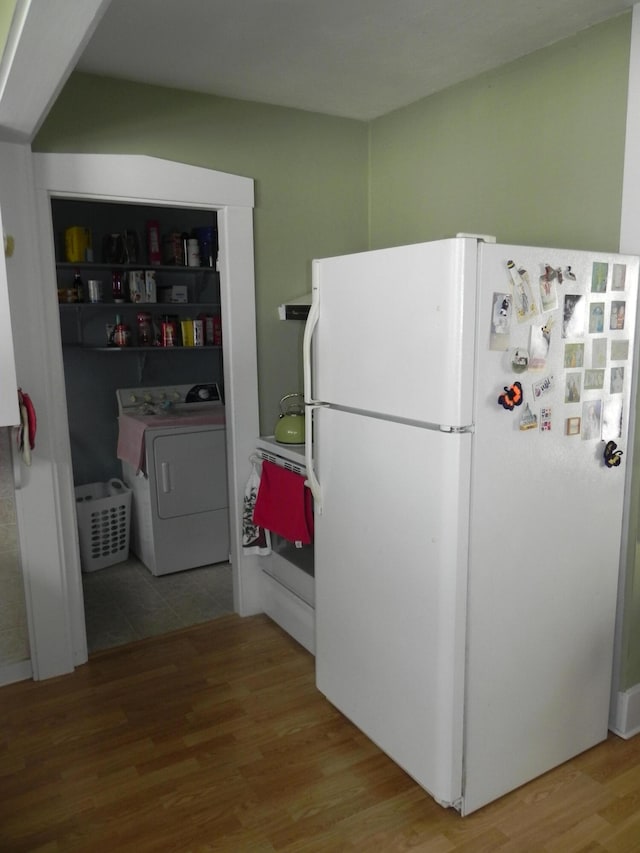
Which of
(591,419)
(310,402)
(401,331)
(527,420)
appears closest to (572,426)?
(591,419)

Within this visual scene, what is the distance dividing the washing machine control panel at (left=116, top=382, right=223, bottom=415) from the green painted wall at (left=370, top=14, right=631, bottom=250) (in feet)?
5.81

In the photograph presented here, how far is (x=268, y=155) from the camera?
2.98 meters

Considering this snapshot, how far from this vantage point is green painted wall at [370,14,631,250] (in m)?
2.14

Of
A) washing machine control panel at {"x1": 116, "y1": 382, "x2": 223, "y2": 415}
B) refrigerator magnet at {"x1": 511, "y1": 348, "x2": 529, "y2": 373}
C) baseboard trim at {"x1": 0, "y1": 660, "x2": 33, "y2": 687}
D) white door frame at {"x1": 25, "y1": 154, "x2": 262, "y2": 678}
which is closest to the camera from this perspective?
refrigerator magnet at {"x1": 511, "y1": 348, "x2": 529, "y2": 373}

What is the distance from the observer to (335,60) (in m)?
2.43

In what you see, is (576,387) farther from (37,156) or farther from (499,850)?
(37,156)

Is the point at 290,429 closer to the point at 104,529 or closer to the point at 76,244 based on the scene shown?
the point at 104,529

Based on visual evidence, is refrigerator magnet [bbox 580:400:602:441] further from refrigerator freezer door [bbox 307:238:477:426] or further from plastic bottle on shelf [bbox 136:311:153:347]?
plastic bottle on shelf [bbox 136:311:153:347]

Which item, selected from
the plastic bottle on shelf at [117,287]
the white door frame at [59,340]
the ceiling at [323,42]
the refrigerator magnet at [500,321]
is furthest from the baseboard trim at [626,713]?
the plastic bottle on shelf at [117,287]

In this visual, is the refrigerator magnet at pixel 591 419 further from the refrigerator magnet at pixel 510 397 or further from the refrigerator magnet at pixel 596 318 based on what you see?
the refrigerator magnet at pixel 510 397

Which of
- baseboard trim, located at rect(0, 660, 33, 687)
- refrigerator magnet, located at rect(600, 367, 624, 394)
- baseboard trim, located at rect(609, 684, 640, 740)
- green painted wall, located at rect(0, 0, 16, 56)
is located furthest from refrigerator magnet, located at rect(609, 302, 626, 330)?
baseboard trim, located at rect(0, 660, 33, 687)

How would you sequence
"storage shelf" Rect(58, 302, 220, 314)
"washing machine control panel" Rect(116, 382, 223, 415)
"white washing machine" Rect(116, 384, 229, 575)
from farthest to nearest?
"washing machine control panel" Rect(116, 382, 223, 415)
"storage shelf" Rect(58, 302, 220, 314)
"white washing machine" Rect(116, 384, 229, 575)

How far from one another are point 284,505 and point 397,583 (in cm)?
86

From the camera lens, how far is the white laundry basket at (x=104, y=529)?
147 inches
